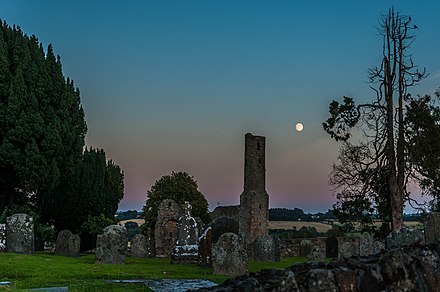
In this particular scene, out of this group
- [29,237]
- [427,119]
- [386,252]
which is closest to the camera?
[386,252]

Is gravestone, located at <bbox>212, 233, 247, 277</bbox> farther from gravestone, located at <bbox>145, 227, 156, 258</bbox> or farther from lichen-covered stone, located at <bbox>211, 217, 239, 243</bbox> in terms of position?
gravestone, located at <bbox>145, 227, 156, 258</bbox>

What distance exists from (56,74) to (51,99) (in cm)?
158

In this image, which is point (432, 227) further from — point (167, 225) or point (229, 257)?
point (167, 225)

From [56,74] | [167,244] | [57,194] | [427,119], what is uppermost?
[56,74]

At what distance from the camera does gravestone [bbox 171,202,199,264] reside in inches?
910

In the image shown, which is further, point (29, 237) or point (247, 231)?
point (247, 231)

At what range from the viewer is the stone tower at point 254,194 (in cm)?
5312

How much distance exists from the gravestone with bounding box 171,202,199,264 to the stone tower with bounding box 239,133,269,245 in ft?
82.0

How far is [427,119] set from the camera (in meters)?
25.8

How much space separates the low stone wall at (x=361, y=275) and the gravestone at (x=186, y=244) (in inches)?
795

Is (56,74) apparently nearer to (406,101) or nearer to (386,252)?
(406,101)

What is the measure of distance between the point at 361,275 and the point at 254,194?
172 ft

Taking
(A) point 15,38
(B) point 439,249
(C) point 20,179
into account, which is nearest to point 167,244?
(C) point 20,179

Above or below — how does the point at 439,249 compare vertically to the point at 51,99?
below
